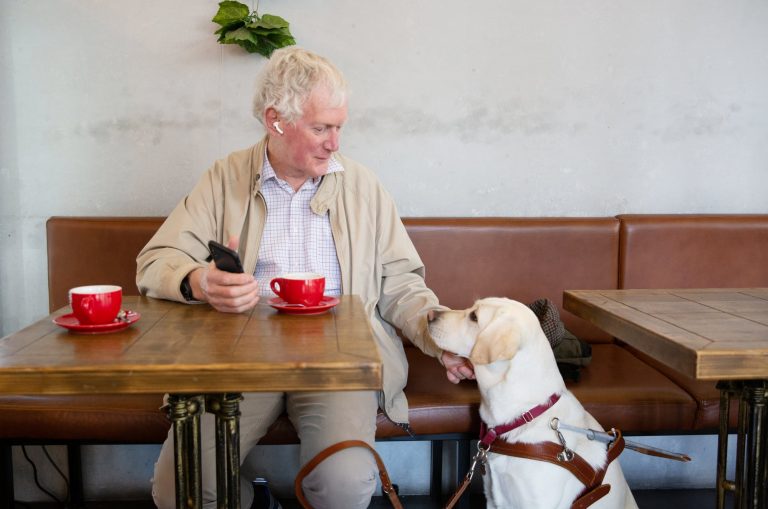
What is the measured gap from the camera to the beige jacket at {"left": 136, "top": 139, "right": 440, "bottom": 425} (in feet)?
7.18

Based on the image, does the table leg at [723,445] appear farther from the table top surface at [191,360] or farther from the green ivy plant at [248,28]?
the green ivy plant at [248,28]

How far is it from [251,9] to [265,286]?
1.47m

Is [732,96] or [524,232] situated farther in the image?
[732,96]

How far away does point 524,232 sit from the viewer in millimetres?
2986

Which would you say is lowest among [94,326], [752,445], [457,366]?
[752,445]

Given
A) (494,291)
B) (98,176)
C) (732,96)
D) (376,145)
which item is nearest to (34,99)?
(98,176)

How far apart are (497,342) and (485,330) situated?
0.20 feet

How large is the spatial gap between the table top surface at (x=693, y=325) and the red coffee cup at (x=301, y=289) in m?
0.77

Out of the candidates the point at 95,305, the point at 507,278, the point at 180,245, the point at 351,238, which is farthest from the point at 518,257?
the point at 95,305

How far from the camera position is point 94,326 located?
5.08ft

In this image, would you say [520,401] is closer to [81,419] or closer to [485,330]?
[485,330]

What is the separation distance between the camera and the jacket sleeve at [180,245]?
1.94 metres

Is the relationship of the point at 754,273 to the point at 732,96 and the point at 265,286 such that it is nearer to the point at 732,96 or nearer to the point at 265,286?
the point at 732,96

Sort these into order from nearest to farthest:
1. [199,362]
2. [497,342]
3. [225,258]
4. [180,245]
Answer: [199,362] → [225,258] → [497,342] → [180,245]
